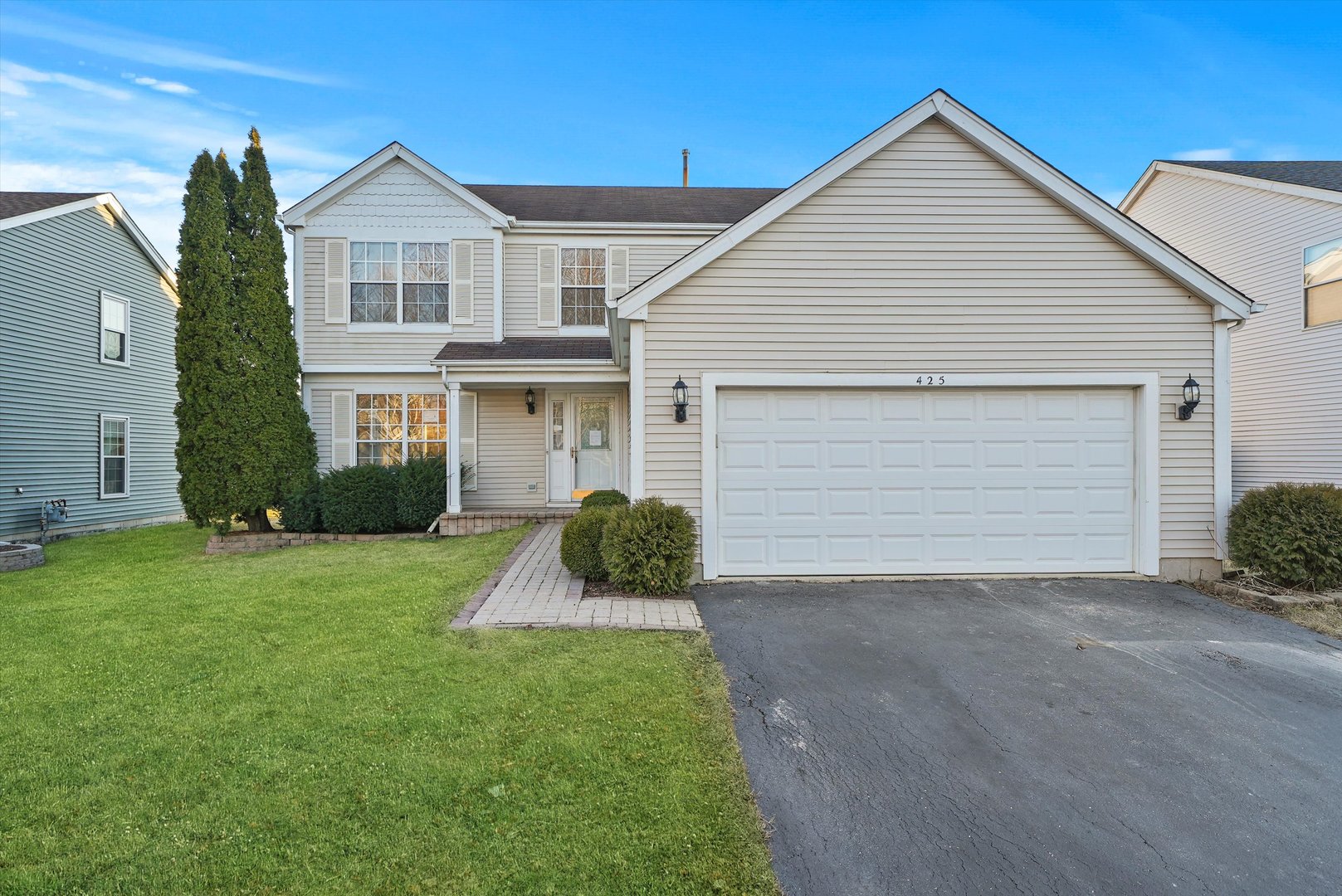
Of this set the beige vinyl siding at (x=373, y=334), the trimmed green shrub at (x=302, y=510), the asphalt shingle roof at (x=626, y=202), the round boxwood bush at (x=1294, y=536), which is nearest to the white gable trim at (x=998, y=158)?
the round boxwood bush at (x=1294, y=536)

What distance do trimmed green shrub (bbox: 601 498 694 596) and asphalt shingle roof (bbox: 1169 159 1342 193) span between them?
482 inches

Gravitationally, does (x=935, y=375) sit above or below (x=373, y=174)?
below

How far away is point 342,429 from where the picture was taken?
39.2 ft

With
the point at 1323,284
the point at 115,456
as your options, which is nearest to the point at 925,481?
the point at 1323,284

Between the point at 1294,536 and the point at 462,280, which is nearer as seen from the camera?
the point at 1294,536

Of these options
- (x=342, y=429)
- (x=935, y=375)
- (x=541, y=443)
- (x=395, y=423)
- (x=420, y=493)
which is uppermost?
(x=935, y=375)

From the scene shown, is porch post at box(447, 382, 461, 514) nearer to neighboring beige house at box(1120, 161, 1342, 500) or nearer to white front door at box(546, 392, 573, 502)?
white front door at box(546, 392, 573, 502)

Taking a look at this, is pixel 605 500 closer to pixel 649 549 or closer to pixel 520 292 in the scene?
pixel 649 549

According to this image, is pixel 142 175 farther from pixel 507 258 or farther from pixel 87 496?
pixel 507 258

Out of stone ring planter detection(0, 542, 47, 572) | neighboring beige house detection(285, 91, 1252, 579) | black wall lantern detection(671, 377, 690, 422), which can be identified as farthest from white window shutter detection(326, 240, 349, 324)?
black wall lantern detection(671, 377, 690, 422)

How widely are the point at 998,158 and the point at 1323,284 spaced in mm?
7630

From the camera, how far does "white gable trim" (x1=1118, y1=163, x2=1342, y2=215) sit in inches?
393

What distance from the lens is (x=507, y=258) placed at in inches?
479

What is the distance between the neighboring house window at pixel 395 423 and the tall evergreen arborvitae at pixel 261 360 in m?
1.33
